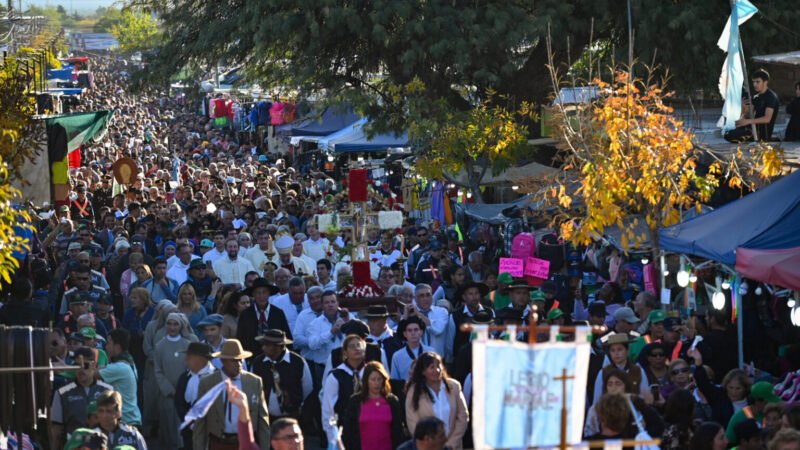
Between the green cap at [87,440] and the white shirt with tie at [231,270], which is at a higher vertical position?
the green cap at [87,440]

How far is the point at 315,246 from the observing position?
21.6 metres

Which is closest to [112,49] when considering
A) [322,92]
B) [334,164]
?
[334,164]

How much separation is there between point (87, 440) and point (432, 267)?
33.4 feet

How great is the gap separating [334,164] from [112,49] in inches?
6350

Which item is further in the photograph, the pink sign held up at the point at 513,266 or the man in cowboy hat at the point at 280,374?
the pink sign held up at the point at 513,266

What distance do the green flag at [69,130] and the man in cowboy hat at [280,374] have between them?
5.66 metres

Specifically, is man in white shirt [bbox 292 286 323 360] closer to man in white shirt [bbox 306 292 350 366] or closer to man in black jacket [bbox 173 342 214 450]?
man in white shirt [bbox 306 292 350 366]

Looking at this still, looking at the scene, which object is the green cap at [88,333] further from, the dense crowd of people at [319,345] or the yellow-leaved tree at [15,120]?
the yellow-leaved tree at [15,120]

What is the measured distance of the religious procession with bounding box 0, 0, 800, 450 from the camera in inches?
408

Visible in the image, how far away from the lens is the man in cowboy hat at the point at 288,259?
784 inches

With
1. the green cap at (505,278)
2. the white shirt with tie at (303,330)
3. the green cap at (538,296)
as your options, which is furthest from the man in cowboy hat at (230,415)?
the green cap at (505,278)

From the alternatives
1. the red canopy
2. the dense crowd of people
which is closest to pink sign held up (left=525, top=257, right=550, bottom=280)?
the dense crowd of people

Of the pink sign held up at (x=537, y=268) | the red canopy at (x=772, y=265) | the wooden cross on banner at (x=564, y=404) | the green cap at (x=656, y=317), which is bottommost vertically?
the pink sign held up at (x=537, y=268)

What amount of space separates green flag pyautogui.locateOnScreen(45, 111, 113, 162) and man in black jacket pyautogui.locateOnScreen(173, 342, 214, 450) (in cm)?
598
